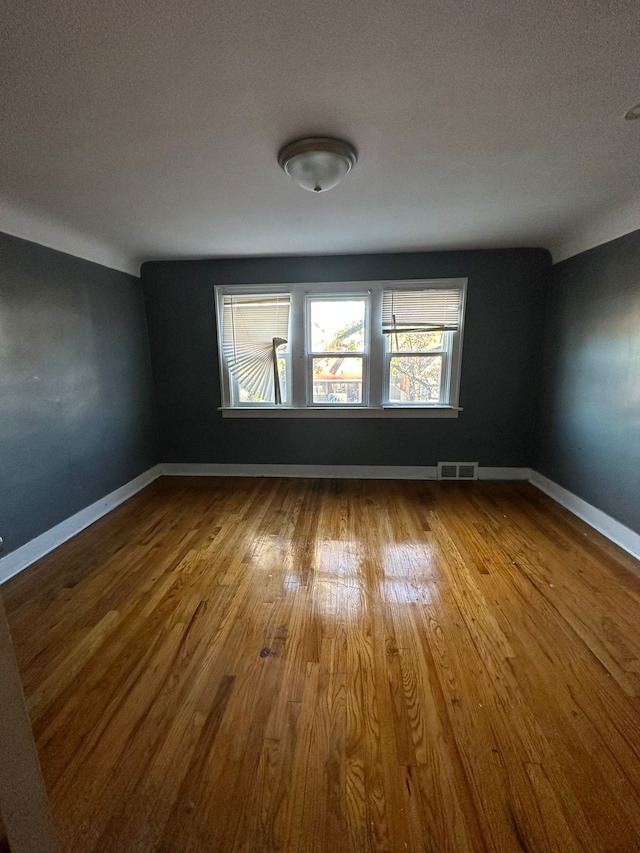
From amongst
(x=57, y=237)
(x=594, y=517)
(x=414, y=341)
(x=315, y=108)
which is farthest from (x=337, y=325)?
(x=594, y=517)

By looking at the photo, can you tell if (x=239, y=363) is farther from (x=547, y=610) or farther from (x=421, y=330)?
(x=547, y=610)

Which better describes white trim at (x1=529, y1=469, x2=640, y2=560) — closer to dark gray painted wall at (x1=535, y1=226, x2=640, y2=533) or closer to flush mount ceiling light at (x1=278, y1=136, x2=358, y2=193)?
dark gray painted wall at (x1=535, y1=226, x2=640, y2=533)

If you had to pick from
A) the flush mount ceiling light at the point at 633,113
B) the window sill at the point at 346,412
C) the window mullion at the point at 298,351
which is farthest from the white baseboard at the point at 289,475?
the flush mount ceiling light at the point at 633,113

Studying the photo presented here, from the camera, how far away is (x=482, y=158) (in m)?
1.77

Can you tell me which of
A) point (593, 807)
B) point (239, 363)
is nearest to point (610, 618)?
point (593, 807)

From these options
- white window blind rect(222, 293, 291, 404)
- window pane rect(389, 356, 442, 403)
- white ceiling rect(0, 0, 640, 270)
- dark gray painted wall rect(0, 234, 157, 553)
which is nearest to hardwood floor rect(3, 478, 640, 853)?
dark gray painted wall rect(0, 234, 157, 553)

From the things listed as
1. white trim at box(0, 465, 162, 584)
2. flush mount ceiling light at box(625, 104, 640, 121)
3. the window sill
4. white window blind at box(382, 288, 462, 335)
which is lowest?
white trim at box(0, 465, 162, 584)

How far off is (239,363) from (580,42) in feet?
10.8

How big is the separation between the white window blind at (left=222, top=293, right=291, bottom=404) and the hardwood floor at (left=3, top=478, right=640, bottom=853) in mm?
1829

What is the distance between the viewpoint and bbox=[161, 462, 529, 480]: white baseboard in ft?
12.5

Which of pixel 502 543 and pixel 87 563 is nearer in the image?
pixel 87 563

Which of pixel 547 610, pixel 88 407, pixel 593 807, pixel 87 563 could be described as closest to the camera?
pixel 593 807

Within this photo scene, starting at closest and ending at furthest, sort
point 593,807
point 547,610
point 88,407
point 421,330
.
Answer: point 593,807
point 547,610
point 88,407
point 421,330

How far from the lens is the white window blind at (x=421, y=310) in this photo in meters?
3.54
